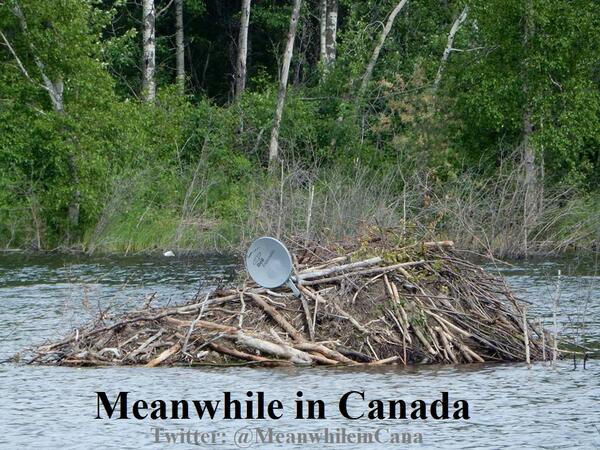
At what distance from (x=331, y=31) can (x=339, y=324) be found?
94.5ft

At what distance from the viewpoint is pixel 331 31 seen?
45344 mm

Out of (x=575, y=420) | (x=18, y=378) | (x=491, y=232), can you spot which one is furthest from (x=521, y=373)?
(x=491, y=232)

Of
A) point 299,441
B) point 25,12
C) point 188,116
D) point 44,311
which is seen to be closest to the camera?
point 299,441

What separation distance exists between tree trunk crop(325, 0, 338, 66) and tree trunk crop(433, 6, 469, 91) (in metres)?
3.78

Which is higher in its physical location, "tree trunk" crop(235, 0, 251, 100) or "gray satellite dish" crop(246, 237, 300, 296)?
"tree trunk" crop(235, 0, 251, 100)

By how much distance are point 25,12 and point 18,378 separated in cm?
1983

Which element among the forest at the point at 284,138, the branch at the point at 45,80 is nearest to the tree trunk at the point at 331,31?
the forest at the point at 284,138

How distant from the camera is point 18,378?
17.2 metres

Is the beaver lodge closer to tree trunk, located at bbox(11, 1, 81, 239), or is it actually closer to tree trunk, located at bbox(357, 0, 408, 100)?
tree trunk, located at bbox(11, 1, 81, 239)

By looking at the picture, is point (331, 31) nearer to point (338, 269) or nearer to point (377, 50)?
point (377, 50)

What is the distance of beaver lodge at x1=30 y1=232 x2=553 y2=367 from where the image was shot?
1733 centimetres

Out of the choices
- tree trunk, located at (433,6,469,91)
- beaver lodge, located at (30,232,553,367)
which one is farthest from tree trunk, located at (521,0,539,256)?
beaver lodge, located at (30,232,553,367)

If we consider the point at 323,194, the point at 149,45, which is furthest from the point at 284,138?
the point at 323,194

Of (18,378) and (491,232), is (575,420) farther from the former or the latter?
(491,232)
